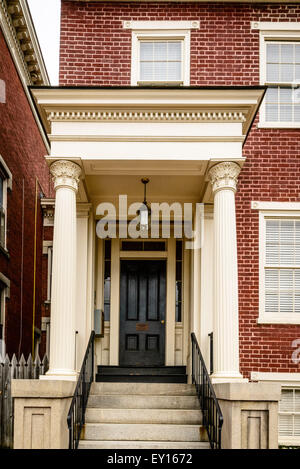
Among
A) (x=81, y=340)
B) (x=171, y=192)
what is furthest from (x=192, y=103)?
(x=81, y=340)

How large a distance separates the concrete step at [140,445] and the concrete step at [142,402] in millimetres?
1100

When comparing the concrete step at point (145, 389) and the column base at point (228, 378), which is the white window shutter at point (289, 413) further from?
the column base at point (228, 378)

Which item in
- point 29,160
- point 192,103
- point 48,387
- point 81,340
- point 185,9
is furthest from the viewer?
point 29,160

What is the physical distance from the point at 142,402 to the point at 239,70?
6.56 m

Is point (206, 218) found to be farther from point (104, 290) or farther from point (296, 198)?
point (104, 290)

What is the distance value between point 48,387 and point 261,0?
8665mm

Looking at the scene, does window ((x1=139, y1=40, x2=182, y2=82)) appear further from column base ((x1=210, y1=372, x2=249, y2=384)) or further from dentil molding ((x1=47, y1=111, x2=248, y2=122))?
column base ((x1=210, y1=372, x2=249, y2=384))

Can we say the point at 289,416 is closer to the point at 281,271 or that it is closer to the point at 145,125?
the point at 281,271

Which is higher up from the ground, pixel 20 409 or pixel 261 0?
pixel 261 0

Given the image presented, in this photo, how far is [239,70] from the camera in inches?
553

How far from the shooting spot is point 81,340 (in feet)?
44.3

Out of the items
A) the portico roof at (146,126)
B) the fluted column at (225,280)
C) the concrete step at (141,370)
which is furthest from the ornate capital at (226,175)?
the concrete step at (141,370)

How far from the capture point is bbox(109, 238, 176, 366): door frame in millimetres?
14773

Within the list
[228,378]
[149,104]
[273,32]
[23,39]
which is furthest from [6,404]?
[23,39]
